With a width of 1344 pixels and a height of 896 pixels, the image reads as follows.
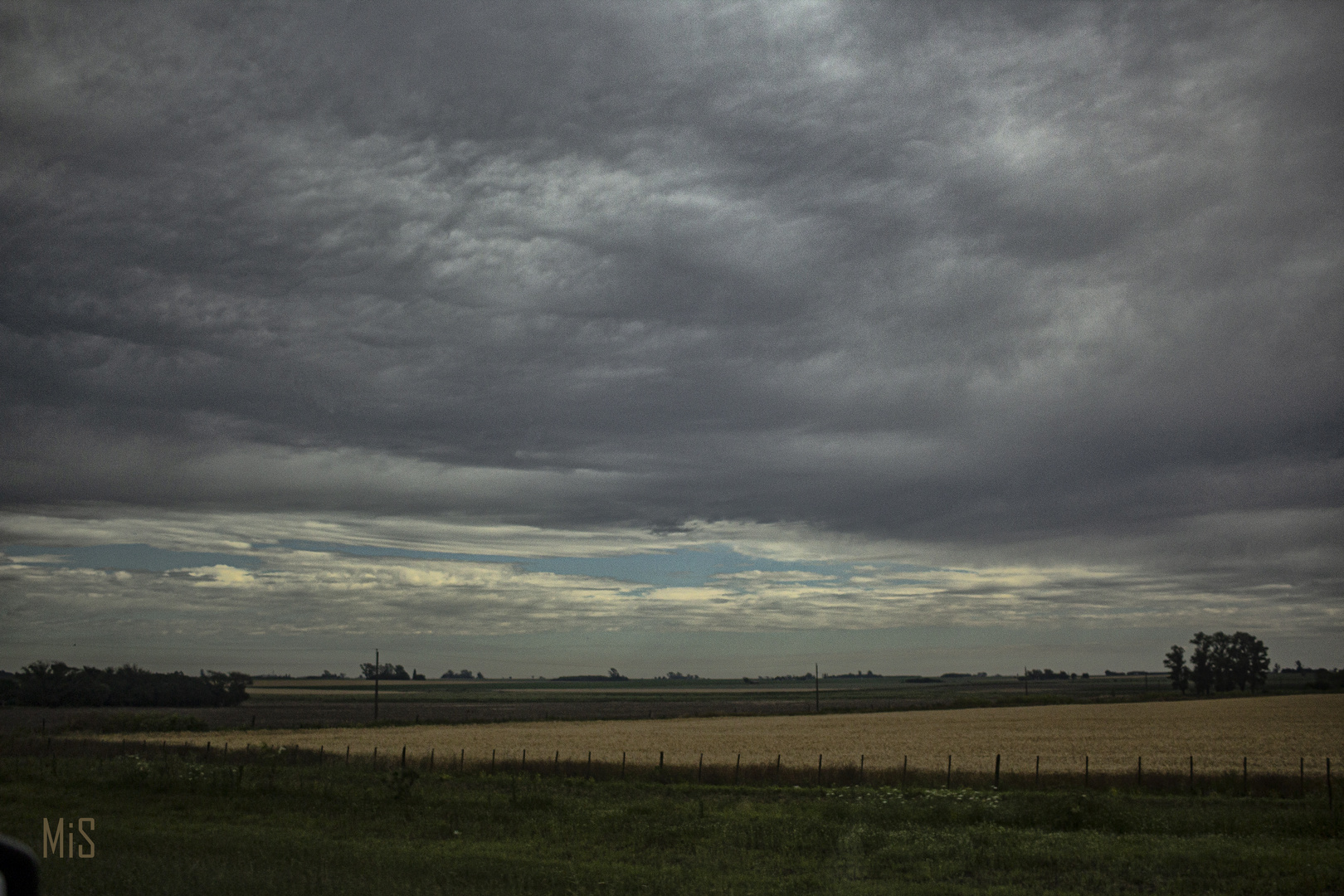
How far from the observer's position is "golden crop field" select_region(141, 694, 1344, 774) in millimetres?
52750

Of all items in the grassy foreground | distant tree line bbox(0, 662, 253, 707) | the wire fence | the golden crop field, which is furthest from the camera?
distant tree line bbox(0, 662, 253, 707)

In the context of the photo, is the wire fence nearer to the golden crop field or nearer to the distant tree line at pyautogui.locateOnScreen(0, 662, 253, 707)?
the golden crop field

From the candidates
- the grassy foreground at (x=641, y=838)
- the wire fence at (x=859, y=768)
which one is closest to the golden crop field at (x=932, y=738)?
the wire fence at (x=859, y=768)

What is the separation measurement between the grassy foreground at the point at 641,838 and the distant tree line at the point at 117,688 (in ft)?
454

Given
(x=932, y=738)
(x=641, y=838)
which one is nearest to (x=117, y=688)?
(x=932, y=738)

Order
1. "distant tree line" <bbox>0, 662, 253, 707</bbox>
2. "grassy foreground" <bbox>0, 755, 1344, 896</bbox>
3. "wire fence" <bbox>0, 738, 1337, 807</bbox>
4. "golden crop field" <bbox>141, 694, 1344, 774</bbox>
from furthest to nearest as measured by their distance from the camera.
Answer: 1. "distant tree line" <bbox>0, 662, 253, 707</bbox>
2. "golden crop field" <bbox>141, 694, 1344, 774</bbox>
3. "wire fence" <bbox>0, 738, 1337, 807</bbox>
4. "grassy foreground" <bbox>0, 755, 1344, 896</bbox>

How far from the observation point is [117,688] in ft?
537

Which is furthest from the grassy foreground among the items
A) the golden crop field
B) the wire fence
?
the golden crop field

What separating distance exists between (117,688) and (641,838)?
575 ft

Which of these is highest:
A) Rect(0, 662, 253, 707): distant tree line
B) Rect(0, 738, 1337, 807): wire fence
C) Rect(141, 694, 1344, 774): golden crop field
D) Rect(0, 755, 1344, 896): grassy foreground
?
Rect(0, 755, 1344, 896): grassy foreground

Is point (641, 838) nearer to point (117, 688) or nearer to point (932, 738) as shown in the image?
point (932, 738)

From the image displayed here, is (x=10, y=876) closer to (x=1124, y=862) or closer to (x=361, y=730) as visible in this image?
(x=1124, y=862)

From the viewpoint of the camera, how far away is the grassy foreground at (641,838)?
55.7 ft

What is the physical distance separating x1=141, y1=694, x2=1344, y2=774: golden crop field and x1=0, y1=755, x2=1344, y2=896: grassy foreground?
57.6 ft
